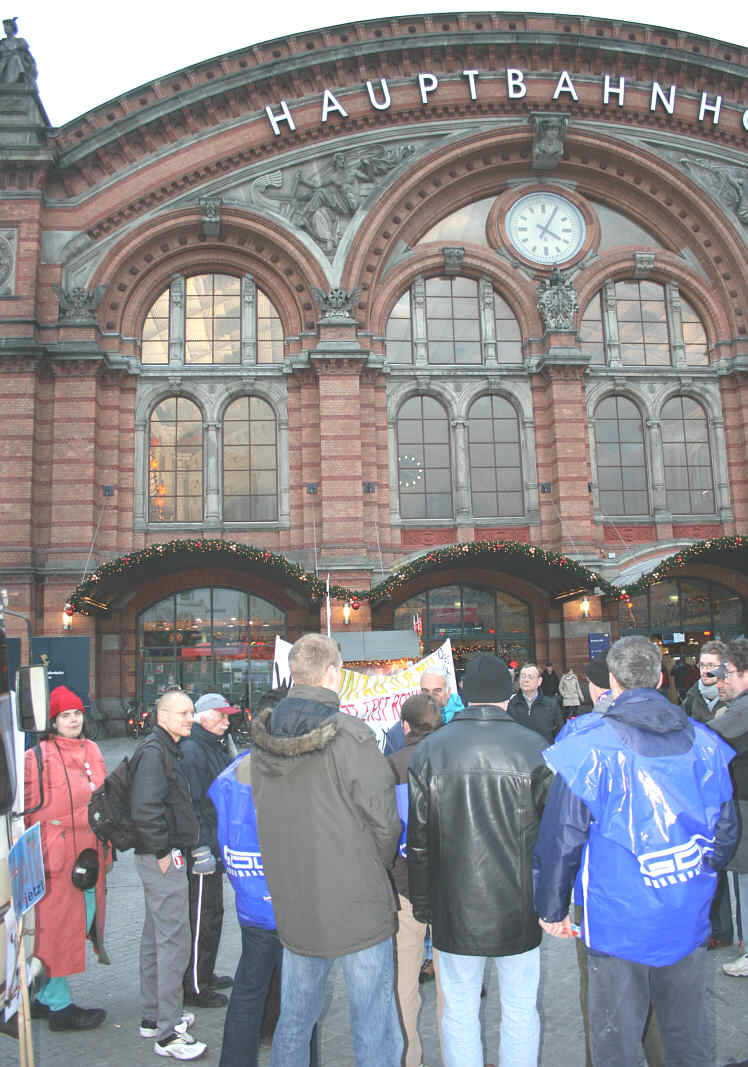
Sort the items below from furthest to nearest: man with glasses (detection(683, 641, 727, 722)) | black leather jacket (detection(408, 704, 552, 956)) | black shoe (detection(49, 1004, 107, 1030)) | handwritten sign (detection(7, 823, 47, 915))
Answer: man with glasses (detection(683, 641, 727, 722)), black shoe (detection(49, 1004, 107, 1030)), handwritten sign (detection(7, 823, 47, 915)), black leather jacket (detection(408, 704, 552, 956))

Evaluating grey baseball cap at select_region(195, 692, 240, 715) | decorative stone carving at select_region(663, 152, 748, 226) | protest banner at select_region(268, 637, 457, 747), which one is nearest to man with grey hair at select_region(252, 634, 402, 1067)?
grey baseball cap at select_region(195, 692, 240, 715)

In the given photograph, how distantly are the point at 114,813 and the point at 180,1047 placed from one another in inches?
56.3

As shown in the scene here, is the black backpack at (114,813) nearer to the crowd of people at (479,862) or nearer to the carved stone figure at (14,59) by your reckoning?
the crowd of people at (479,862)

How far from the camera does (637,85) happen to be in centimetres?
2458

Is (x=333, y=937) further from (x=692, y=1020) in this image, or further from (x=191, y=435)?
(x=191, y=435)

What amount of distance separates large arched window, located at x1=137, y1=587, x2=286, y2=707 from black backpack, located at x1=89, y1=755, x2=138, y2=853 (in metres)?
17.2

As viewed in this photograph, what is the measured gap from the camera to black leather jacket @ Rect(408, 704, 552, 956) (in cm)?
419

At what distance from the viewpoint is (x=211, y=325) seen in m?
23.7

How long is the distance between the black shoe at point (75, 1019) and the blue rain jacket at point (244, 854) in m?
1.76

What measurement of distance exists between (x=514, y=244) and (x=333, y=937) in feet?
76.6

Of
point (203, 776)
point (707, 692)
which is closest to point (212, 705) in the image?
point (203, 776)

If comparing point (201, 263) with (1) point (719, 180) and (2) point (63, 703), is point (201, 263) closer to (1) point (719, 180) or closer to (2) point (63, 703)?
(1) point (719, 180)

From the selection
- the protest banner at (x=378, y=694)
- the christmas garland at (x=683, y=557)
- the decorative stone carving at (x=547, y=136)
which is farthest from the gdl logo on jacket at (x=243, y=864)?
the decorative stone carving at (x=547, y=136)

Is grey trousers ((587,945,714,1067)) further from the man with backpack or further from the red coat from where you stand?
the red coat
